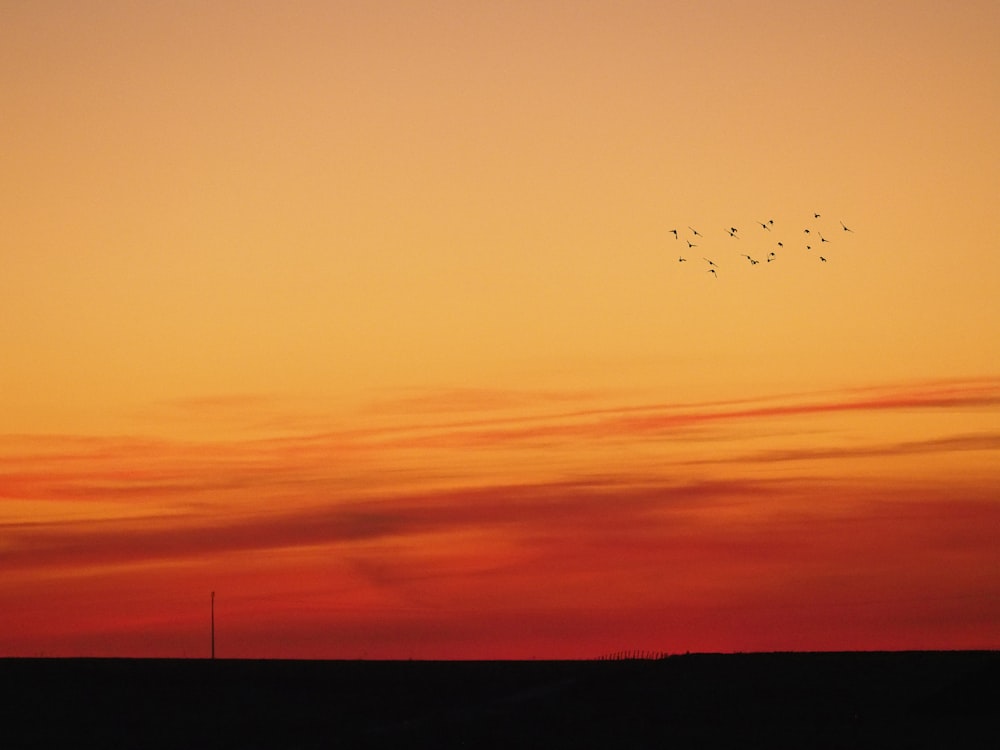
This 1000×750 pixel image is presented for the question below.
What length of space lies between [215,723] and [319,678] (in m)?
29.3

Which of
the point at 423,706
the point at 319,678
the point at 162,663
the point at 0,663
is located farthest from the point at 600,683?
the point at 0,663

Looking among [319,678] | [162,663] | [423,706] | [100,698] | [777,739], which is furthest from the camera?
A: [162,663]

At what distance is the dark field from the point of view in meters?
72.4

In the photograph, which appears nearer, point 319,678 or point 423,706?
point 423,706

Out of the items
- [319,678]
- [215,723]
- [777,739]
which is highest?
[319,678]

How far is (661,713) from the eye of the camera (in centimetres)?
8031


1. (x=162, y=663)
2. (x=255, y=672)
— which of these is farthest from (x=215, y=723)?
(x=162, y=663)

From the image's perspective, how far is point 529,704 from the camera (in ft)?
287

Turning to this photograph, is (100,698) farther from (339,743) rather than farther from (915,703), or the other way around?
(915,703)

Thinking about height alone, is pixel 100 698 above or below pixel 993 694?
above

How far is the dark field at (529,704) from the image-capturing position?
72375 mm

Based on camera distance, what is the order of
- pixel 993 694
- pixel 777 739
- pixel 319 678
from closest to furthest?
pixel 777 739
pixel 993 694
pixel 319 678

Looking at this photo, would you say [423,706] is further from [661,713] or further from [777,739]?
[777,739]

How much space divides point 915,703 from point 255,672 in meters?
53.4
